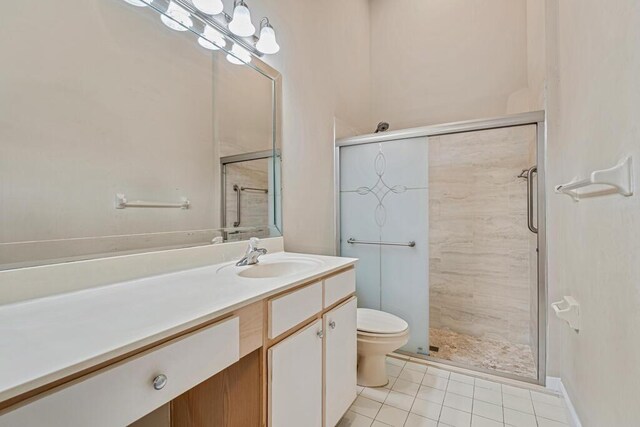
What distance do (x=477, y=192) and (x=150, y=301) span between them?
9.08 ft

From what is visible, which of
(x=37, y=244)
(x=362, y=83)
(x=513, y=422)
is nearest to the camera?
(x=37, y=244)

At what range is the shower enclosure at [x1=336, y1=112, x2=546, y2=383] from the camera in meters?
2.17

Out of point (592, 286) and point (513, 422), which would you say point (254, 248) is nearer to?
point (592, 286)

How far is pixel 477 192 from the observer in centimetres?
273

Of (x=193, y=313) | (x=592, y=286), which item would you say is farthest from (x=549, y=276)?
(x=193, y=313)

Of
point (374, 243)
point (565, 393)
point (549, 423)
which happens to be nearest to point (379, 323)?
point (374, 243)

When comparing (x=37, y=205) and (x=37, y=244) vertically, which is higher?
(x=37, y=205)

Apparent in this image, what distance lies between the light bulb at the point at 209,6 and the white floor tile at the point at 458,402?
238cm

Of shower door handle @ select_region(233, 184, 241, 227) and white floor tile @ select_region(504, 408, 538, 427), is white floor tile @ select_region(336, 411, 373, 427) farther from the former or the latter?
shower door handle @ select_region(233, 184, 241, 227)

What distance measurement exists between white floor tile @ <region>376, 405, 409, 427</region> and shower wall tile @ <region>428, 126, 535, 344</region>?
4.98ft

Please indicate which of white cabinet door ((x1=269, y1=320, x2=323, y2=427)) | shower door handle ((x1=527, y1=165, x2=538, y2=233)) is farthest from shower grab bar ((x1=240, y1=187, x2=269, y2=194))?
shower door handle ((x1=527, y1=165, x2=538, y2=233))

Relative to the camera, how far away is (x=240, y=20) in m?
1.50

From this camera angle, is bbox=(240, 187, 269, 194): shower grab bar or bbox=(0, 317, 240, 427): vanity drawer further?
bbox=(240, 187, 269, 194): shower grab bar

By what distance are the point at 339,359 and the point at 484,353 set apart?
5.55 ft
